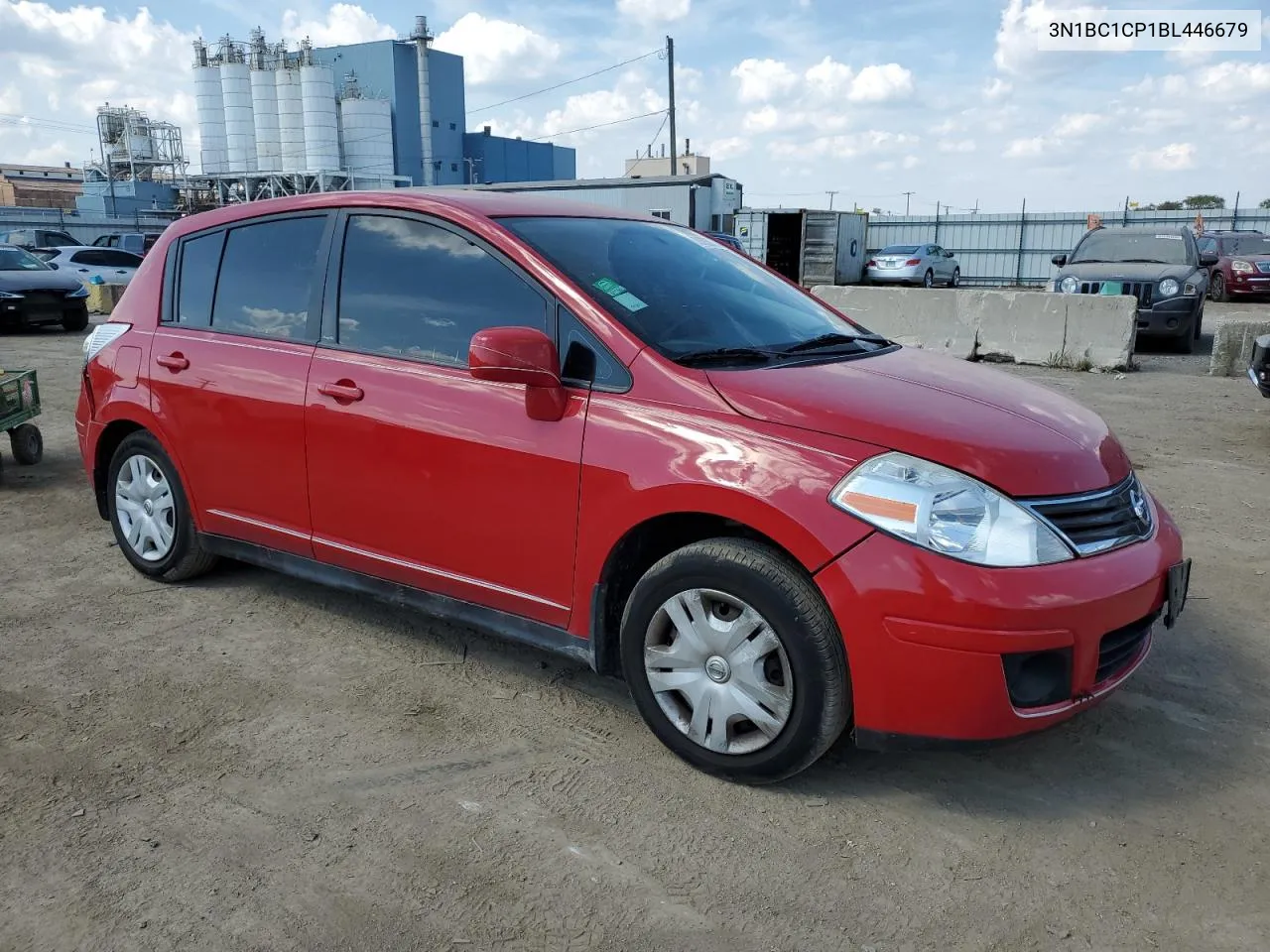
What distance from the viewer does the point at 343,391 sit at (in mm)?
3562

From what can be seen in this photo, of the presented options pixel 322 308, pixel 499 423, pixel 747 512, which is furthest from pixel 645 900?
pixel 322 308

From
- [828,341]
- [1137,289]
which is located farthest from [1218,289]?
[828,341]

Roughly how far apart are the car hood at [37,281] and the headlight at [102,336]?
13.4m

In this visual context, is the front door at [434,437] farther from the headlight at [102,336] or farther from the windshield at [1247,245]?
the windshield at [1247,245]

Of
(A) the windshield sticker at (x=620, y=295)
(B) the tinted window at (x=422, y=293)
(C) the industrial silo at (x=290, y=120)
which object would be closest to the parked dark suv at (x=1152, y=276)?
(A) the windshield sticker at (x=620, y=295)

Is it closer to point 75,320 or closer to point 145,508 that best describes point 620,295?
point 145,508

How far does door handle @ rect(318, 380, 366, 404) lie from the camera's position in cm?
353

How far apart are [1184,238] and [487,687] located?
1341 cm

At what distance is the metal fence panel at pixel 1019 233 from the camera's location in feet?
103

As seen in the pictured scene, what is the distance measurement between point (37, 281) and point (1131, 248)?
16.7 m

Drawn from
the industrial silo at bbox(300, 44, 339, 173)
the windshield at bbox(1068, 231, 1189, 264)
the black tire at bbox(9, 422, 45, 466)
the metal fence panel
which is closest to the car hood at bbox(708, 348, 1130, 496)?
the black tire at bbox(9, 422, 45, 466)

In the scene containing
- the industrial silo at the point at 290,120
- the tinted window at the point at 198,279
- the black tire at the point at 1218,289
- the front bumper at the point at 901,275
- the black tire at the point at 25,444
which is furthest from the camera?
the industrial silo at the point at 290,120

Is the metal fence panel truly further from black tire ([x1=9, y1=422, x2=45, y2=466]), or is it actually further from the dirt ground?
the dirt ground

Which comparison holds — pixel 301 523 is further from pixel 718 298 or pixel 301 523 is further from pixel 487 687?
pixel 718 298
